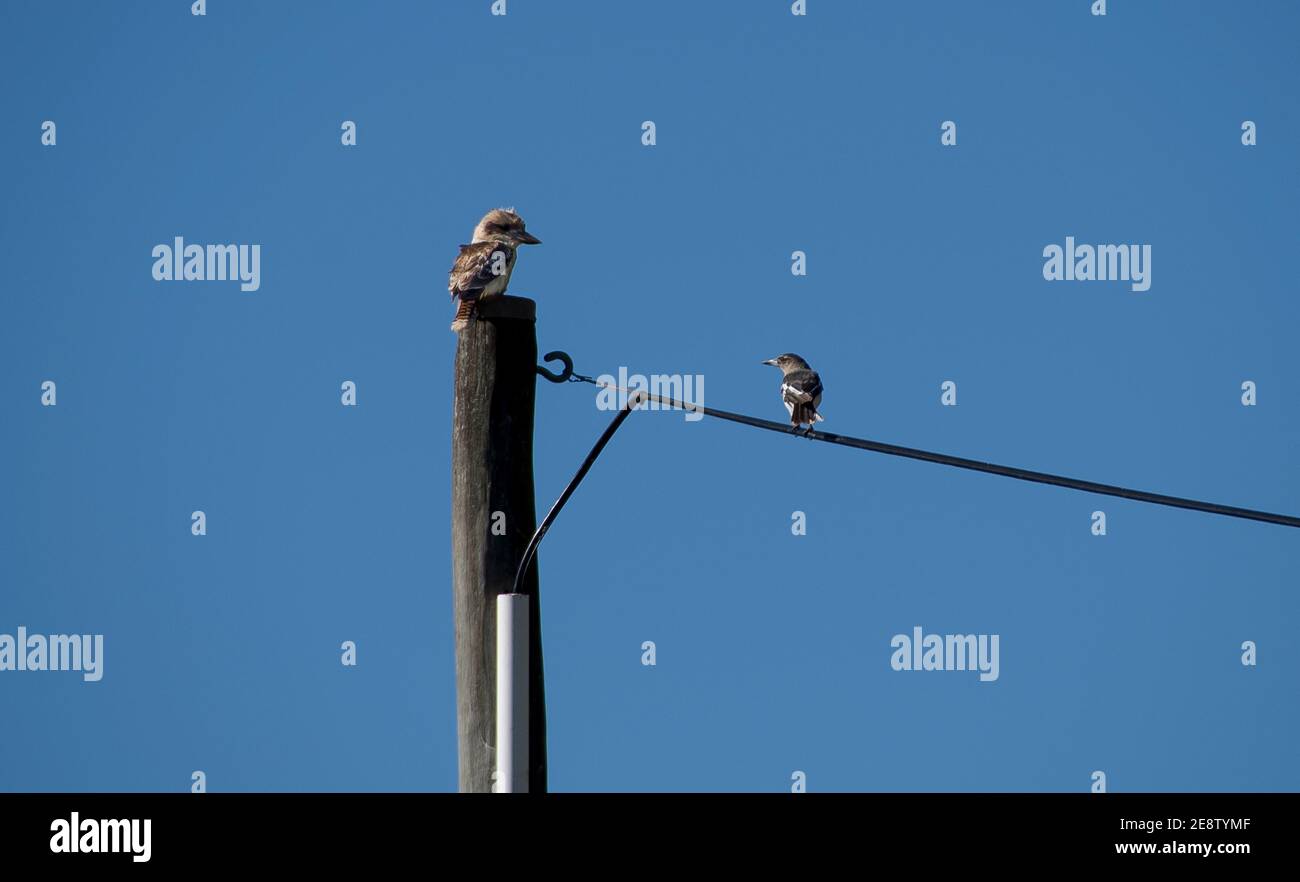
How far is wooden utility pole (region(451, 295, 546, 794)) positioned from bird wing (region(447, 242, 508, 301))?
7.81ft

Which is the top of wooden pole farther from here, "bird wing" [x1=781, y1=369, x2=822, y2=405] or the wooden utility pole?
"bird wing" [x1=781, y1=369, x2=822, y2=405]

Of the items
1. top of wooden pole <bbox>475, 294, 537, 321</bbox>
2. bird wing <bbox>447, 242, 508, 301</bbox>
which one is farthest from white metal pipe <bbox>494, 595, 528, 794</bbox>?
bird wing <bbox>447, 242, 508, 301</bbox>

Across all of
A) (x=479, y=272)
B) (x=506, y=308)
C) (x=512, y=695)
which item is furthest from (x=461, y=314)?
(x=512, y=695)

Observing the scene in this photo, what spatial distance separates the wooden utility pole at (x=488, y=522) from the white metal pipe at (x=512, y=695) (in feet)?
0.27

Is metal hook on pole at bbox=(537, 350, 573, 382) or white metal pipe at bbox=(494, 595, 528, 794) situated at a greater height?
metal hook on pole at bbox=(537, 350, 573, 382)

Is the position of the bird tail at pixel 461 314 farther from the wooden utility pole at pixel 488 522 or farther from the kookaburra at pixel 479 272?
the wooden utility pole at pixel 488 522

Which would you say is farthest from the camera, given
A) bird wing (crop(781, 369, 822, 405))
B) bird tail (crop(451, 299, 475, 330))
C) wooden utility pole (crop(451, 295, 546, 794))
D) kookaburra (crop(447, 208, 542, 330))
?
bird wing (crop(781, 369, 822, 405))

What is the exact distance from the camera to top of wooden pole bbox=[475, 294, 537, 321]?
861 centimetres

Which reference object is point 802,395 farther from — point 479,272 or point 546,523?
point 546,523

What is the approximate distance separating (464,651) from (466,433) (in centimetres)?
99

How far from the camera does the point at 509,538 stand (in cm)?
832

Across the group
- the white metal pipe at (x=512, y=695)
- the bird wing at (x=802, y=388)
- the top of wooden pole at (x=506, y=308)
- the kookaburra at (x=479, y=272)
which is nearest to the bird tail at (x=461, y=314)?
the kookaburra at (x=479, y=272)
